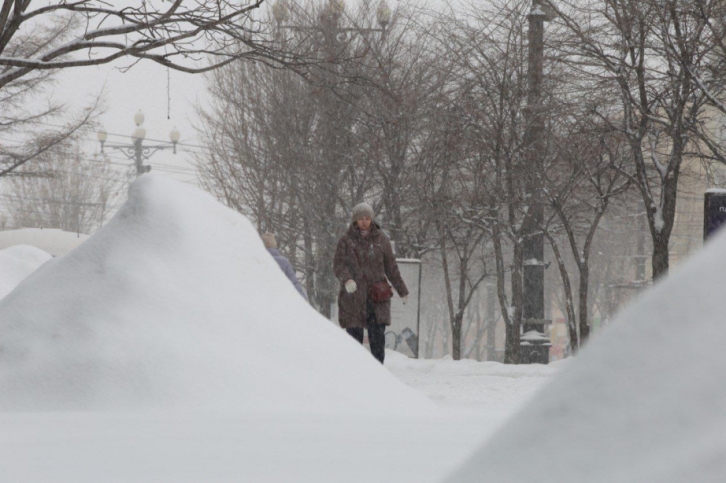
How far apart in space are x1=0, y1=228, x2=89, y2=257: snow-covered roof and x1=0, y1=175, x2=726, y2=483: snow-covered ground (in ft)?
103

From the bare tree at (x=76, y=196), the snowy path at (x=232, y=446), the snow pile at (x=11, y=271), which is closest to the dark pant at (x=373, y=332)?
the snowy path at (x=232, y=446)

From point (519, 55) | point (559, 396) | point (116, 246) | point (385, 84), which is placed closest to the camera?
point (559, 396)

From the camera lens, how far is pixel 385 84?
1912cm

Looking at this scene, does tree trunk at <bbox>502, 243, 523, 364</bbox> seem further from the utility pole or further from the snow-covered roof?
the snow-covered roof

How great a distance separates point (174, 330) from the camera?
4.68 m

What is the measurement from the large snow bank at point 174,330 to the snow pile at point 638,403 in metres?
3.10

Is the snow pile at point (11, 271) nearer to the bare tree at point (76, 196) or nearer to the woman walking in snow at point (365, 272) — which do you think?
the woman walking in snow at point (365, 272)

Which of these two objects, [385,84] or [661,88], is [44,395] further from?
[385,84]

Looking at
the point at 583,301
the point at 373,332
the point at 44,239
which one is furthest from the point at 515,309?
the point at 44,239

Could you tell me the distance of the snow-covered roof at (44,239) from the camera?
35.6 m

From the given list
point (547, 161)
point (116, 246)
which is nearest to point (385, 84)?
point (547, 161)

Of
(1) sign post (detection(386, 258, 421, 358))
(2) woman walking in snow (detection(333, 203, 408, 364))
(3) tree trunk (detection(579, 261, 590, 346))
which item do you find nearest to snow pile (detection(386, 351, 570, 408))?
(1) sign post (detection(386, 258, 421, 358))

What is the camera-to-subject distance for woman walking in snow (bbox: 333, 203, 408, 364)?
945 centimetres

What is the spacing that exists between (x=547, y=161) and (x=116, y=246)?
41.3ft
